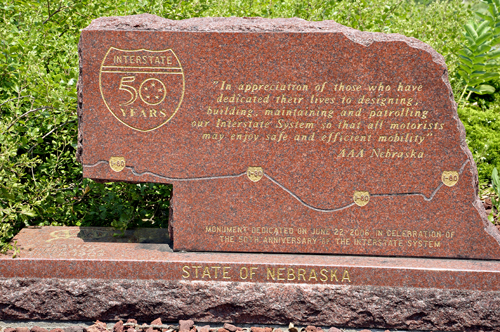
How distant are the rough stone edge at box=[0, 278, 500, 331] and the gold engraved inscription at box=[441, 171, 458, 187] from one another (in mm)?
933

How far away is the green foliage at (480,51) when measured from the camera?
243 inches

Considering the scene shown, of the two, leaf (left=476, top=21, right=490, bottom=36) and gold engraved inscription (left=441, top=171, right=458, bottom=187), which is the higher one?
leaf (left=476, top=21, right=490, bottom=36)

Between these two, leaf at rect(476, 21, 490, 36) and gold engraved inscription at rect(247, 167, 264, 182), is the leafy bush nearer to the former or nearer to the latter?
leaf at rect(476, 21, 490, 36)

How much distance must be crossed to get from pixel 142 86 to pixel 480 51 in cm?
433

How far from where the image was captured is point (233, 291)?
3.88 metres

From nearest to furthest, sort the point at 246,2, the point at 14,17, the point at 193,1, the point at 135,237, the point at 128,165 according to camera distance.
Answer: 1. the point at 128,165
2. the point at 135,237
3. the point at 14,17
4. the point at 193,1
5. the point at 246,2

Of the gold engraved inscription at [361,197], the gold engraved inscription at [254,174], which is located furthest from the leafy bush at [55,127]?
the gold engraved inscription at [361,197]

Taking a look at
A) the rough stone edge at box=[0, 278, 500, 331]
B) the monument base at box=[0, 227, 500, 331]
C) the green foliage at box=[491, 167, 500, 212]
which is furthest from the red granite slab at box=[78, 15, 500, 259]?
the green foliage at box=[491, 167, 500, 212]

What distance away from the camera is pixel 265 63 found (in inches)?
155

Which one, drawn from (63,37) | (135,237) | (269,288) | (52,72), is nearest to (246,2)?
(63,37)

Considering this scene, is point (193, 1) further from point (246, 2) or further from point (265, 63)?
point (265, 63)

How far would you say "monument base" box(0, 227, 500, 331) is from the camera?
12.6 ft

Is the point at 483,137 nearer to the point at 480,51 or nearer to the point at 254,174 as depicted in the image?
the point at 480,51

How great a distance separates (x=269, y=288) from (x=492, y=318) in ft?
5.44
